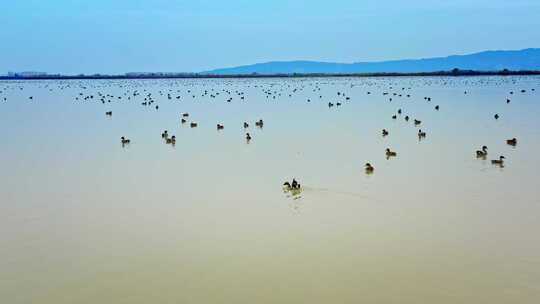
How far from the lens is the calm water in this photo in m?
9.27

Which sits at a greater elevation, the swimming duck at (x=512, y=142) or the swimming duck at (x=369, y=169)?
the swimming duck at (x=512, y=142)

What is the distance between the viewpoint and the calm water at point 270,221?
927 centimetres

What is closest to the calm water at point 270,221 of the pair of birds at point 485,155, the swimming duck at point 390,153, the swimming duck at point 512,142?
the pair of birds at point 485,155

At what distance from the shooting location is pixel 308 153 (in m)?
21.0

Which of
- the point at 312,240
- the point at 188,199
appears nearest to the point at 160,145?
the point at 188,199

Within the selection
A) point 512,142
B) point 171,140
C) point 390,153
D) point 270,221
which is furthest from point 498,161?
point 171,140

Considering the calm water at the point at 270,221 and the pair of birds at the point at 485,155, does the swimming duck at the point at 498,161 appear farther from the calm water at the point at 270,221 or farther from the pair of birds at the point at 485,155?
the calm water at the point at 270,221

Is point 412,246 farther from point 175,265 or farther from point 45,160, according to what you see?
point 45,160

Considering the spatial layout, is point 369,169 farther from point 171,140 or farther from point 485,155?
point 171,140

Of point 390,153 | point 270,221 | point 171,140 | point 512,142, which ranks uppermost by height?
point 512,142

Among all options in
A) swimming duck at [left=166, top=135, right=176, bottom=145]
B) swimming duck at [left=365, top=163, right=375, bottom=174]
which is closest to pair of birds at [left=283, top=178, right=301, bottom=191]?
swimming duck at [left=365, top=163, right=375, bottom=174]

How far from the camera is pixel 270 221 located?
1259cm

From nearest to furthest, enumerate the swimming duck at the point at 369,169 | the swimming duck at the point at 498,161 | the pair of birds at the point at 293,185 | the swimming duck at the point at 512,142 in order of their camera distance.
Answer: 1. the pair of birds at the point at 293,185
2. the swimming duck at the point at 369,169
3. the swimming duck at the point at 498,161
4. the swimming duck at the point at 512,142

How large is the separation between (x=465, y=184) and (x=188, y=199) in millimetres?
6495
